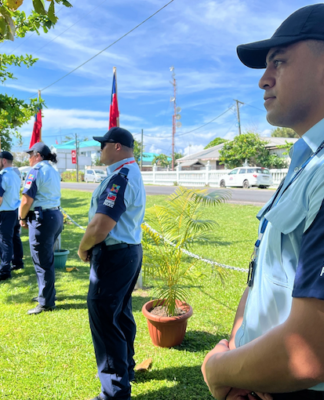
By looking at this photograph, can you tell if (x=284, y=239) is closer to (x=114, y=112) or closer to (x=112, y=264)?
(x=112, y=264)

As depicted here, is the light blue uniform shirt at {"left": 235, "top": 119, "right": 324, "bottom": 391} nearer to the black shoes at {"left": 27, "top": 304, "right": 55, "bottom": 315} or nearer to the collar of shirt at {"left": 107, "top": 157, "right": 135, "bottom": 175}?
the collar of shirt at {"left": 107, "top": 157, "right": 135, "bottom": 175}

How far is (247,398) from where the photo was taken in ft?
3.10

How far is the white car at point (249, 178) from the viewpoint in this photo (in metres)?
21.8

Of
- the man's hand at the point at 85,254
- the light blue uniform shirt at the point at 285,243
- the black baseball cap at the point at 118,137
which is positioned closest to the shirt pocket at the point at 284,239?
the light blue uniform shirt at the point at 285,243

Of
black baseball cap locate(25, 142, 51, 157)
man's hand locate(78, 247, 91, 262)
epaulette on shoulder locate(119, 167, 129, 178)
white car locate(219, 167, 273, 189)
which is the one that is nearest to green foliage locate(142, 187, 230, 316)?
man's hand locate(78, 247, 91, 262)

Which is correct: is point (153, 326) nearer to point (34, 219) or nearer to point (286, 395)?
point (34, 219)

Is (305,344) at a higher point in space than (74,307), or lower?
higher

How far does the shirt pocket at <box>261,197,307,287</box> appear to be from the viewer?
2.65ft

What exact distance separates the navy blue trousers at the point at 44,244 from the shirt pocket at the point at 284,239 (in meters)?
3.59

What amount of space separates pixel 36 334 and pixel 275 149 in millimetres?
30890

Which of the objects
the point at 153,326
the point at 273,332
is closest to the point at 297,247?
the point at 273,332

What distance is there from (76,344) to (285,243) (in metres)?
3.22

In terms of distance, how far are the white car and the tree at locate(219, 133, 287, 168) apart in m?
5.88

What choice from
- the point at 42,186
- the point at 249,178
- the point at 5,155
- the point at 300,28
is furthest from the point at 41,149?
the point at 249,178
